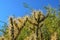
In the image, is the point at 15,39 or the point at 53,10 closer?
the point at 15,39

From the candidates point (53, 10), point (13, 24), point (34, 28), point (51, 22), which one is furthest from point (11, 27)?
point (53, 10)

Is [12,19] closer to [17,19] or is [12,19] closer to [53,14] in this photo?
[17,19]

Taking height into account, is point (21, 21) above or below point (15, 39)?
above

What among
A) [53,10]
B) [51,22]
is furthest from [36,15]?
[53,10]

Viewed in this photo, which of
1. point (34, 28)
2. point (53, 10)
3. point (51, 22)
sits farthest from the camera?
point (53, 10)

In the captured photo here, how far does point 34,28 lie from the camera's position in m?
10.7

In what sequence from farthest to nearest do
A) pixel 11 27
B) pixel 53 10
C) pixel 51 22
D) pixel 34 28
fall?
pixel 53 10
pixel 51 22
pixel 34 28
pixel 11 27

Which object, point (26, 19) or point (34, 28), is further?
point (34, 28)

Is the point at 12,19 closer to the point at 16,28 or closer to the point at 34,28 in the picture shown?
the point at 16,28

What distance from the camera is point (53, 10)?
24453mm

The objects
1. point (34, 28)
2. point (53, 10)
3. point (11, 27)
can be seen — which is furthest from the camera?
point (53, 10)

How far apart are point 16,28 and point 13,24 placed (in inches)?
8.1

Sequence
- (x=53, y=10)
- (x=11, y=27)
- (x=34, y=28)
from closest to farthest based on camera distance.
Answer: (x=11, y=27) → (x=34, y=28) → (x=53, y=10)

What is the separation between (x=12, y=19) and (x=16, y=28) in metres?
0.39
